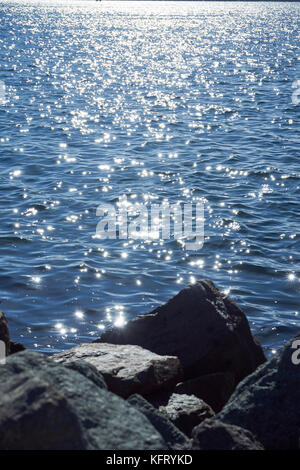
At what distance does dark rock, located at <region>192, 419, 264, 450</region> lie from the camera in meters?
5.94

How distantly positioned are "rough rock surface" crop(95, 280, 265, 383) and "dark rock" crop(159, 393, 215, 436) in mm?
890

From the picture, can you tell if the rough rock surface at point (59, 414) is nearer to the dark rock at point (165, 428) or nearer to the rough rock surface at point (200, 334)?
the dark rock at point (165, 428)

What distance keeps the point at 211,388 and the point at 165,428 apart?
82.3 inches

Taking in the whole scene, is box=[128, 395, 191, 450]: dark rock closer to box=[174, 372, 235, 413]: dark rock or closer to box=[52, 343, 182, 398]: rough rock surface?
box=[52, 343, 182, 398]: rough rock surface

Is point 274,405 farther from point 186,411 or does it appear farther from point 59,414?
point 59,414

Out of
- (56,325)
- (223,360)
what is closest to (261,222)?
(56,325)

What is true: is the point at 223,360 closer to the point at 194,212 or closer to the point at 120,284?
the point at 120,284

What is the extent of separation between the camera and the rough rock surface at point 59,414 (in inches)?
208

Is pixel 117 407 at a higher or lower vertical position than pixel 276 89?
lower

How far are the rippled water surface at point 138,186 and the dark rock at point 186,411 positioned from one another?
10.4 feet

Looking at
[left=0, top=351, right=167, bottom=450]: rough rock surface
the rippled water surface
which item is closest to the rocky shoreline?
[left=0, top=351, right=167, bottom=450]: rough rock surface

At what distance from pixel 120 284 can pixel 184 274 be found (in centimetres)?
126

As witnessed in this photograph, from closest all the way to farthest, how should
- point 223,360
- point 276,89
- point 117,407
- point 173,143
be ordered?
point 117,407 < point 223,360 < point 173,143 < point 276,89
